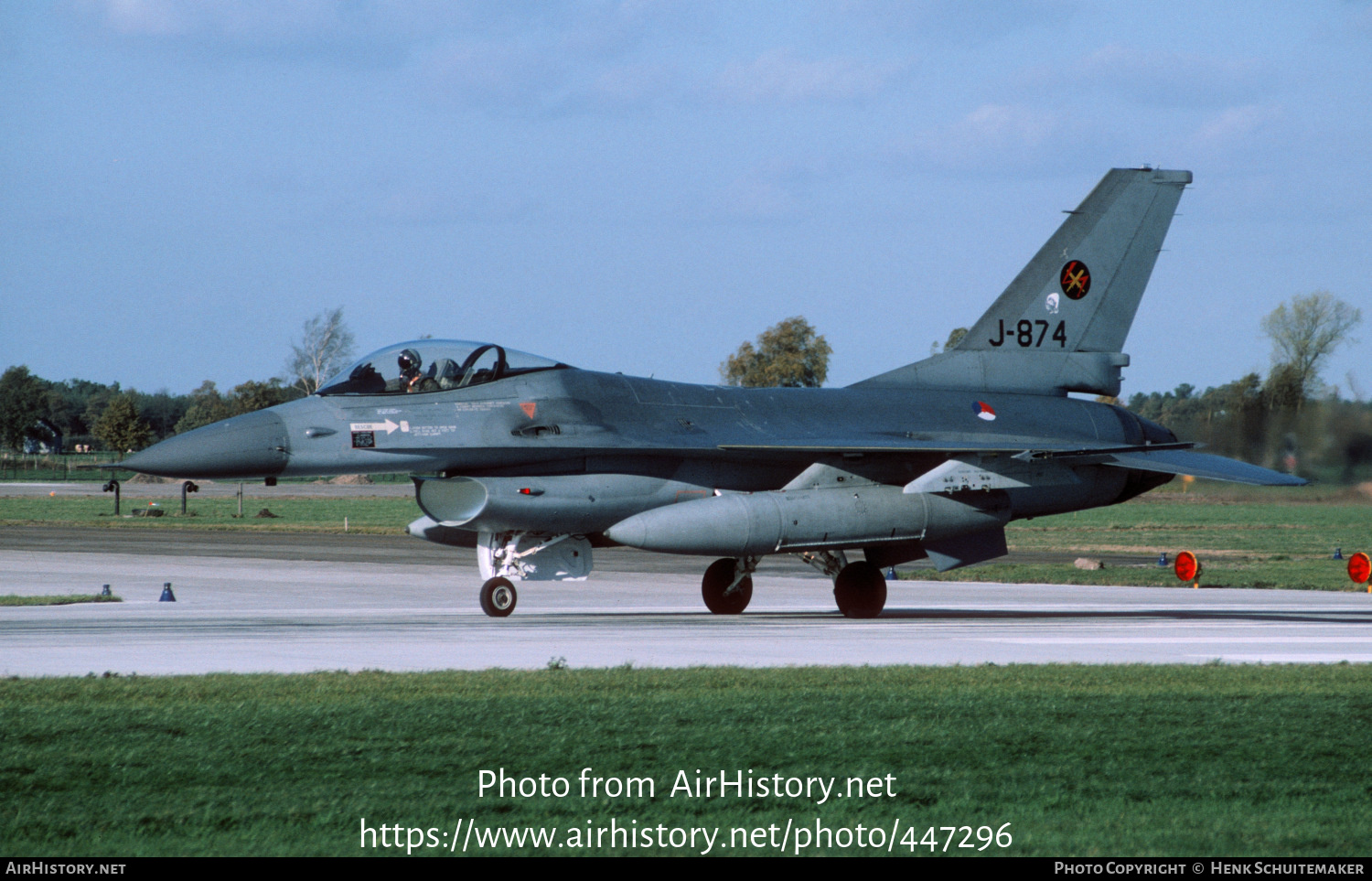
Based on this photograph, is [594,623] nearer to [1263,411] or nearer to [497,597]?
[497,597]

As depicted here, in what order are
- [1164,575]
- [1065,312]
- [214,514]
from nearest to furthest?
[1065,312]
[1164,575]
[214,514]

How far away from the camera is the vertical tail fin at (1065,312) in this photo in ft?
70.6

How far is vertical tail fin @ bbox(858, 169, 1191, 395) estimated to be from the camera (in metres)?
21.5

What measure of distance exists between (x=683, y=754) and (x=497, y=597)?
1050cm

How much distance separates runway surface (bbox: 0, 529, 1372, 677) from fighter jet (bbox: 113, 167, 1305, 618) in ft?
3.40

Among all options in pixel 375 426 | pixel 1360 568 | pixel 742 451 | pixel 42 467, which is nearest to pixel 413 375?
pixel 375 426

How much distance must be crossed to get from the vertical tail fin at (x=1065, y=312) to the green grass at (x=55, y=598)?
461 inches

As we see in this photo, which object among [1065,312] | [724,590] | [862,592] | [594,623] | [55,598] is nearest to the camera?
[594,623]

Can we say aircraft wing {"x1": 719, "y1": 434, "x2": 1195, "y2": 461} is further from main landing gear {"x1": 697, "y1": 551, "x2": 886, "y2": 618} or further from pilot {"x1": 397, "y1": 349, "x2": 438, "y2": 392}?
pilot {"x1": 397, "y1": 349, "x2": 438, "y2": 392}

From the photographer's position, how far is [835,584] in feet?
64.0

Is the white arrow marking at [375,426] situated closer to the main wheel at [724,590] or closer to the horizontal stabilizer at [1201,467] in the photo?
the main wheel at [724,590]

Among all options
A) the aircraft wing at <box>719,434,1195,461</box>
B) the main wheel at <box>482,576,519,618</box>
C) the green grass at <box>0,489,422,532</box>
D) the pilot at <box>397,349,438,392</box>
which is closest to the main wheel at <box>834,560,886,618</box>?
the aircraft wing at <box>719,434,1195,461</box>

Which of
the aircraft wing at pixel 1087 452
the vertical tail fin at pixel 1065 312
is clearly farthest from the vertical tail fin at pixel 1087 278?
the aircraft wing at pixel 1087 452

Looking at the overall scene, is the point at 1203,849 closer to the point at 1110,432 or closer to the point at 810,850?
the point at 810,850
